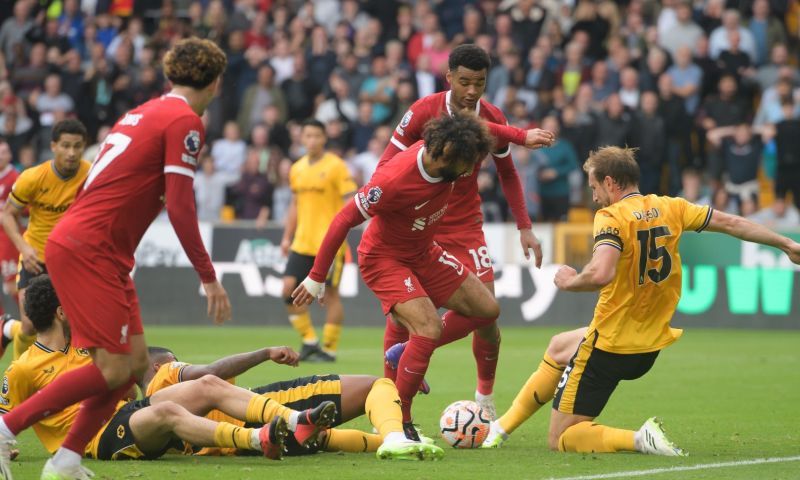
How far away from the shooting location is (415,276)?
8.45 meters

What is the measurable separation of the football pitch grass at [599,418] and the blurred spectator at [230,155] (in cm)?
391

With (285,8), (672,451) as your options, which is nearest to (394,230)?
(672,451)

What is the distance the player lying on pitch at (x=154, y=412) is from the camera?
7102mm

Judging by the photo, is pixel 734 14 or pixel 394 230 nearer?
pixel 394 230

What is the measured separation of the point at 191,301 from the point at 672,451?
12901mm

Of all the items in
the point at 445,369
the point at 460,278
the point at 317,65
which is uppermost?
the point at 317,65

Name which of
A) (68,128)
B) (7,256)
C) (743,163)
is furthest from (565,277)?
(743,163)

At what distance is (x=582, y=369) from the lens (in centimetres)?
796

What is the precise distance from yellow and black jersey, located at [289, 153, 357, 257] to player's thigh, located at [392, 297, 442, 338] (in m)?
6.68

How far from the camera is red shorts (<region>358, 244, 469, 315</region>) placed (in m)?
8.26

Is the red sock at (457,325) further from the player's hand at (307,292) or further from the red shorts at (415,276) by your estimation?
the player's hand at (307,292)

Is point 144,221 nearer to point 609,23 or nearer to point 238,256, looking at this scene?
point 238,256

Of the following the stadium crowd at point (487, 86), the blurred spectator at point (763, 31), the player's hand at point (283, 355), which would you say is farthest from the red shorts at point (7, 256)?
the blurred spectator at point (763, 31)

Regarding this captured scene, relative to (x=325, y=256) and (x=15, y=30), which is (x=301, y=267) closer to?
(x=325, y=256)
